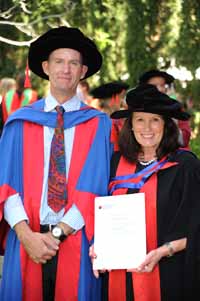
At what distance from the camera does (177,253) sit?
13.0 feet

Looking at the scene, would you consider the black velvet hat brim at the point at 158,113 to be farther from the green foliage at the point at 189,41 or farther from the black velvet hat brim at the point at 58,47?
the green foliage at the point at 189,41

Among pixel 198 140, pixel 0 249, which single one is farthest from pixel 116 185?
pixel 198 140

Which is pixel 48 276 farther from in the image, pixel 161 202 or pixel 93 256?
pixel 161 202

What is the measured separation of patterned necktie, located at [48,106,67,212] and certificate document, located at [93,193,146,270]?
0.83 feet

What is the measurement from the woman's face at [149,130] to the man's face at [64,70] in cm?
47

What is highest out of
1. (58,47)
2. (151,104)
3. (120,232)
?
(58,47)

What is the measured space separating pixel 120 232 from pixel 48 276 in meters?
0.55

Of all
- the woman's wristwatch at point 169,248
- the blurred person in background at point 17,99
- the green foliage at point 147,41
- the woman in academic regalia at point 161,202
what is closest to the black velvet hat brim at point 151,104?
the woman in academic regalia at point 161,202

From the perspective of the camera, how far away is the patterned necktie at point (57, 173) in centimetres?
407

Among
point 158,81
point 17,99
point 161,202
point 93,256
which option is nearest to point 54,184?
point 93,256

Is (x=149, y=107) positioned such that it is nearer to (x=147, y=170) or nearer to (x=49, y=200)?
(x=147, y=170)

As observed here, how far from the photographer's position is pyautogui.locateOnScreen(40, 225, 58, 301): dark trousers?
13.5 ft

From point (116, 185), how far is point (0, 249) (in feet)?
2.84

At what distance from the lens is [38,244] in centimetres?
400
